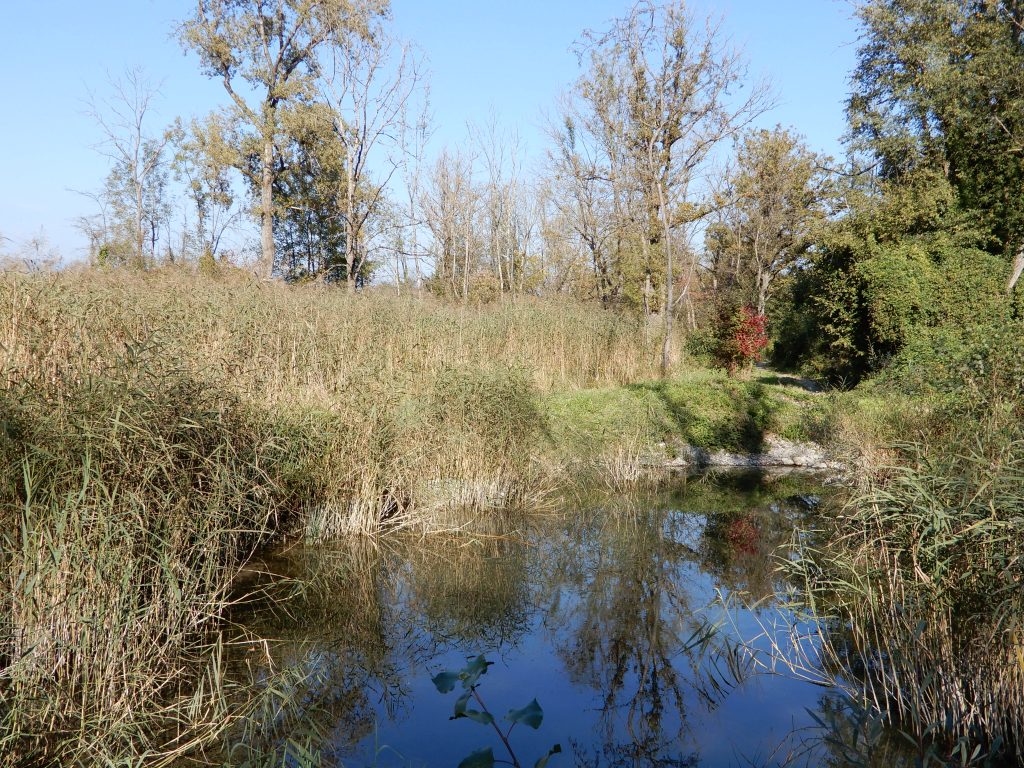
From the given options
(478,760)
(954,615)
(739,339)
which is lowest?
(478,760)

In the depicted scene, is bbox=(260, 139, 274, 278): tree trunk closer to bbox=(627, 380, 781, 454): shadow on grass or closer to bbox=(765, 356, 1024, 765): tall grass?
bbox=(627, 380, 781, 454): shadow on grass

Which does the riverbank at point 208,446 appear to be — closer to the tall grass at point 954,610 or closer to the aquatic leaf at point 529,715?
the aquatic leaf at point 529,715

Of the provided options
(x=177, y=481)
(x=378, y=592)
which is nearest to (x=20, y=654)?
(x=177, y=481)

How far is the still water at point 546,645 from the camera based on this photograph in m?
3.12

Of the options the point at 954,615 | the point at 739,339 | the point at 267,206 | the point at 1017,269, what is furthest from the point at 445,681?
the point at 267,206

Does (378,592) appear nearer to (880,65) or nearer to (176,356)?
Answer: (176,356)

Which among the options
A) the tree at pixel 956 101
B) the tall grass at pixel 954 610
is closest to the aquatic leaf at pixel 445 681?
the tall grass at pixel 954 610

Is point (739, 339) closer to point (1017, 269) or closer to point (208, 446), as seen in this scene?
point (1017, 269)

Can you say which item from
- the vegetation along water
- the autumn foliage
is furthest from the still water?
the autumn foliage

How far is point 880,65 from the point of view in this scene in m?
16.3

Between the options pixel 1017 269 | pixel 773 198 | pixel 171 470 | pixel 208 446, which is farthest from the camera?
pixel 773 198

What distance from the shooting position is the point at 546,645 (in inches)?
160

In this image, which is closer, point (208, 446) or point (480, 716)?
point (480, 716)

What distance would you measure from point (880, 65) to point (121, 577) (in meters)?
19.1
